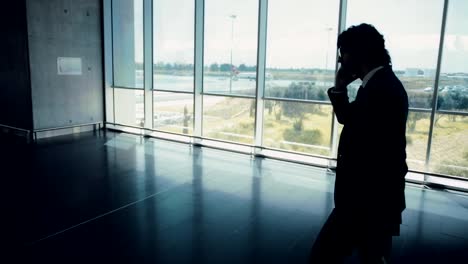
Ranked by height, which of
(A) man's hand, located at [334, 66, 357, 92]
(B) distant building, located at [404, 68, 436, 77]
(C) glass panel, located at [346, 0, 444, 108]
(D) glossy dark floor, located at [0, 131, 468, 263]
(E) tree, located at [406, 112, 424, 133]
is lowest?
(D) glossy dark floor, located at [0, 131, 468, 263]

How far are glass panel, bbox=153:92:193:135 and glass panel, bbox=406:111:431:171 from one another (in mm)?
4153

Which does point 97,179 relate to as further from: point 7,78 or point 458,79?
point 458,79

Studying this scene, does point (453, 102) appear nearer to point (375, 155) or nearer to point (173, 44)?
point (375, 155)

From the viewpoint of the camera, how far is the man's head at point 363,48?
172cm

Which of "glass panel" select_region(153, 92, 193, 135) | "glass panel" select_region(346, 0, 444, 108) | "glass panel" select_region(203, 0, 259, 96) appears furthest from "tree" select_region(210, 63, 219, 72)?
"glass panel" select_region(346, 0, 444, 108)

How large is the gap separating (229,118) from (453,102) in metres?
3.82

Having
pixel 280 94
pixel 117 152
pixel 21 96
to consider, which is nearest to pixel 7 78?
pixel 21 96

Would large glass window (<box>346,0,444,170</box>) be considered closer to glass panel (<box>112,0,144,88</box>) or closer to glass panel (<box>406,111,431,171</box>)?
glass panel (<box>406,111,431,171</box>)

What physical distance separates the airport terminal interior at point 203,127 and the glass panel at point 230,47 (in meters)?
0.03

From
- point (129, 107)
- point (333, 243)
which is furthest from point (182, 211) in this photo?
point (129, 107)

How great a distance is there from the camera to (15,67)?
24.1 feet

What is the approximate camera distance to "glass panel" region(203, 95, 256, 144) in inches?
267

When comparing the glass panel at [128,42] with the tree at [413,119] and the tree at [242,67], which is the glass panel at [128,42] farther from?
the tree at [413,119]

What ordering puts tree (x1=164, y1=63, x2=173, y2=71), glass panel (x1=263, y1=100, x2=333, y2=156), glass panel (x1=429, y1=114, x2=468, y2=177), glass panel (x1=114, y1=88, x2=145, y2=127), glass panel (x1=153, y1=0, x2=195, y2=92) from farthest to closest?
glass panel (x1=114, y1=88, x2=145, y2=127) → tree (x1=164, y1=63, x2=173, y2=71) → glass panel (x1=153, y1=0, x2=195, y2=92) → glass panel (x1=263, y1=100, x2=333, y2=156) → glass panel (x1=429, y1=114, x2=468, y2=177)
